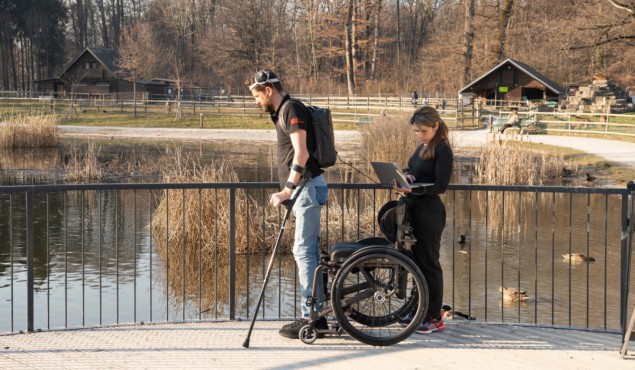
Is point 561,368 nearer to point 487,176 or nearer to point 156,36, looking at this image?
point 487,176

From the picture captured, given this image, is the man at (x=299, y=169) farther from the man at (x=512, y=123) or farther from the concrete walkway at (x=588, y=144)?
the man at (x=512, y=123)

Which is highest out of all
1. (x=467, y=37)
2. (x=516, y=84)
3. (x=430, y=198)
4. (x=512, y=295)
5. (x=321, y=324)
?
(x=467, y=37)

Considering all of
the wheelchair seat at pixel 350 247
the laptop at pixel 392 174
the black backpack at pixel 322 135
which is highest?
the black backpack at pixel 322 135

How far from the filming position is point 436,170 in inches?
255

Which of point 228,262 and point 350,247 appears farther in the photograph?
point 228,262

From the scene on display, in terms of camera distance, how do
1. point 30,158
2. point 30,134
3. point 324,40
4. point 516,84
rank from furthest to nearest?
point 324,40
point 516,84
point 30,134
point 30,158

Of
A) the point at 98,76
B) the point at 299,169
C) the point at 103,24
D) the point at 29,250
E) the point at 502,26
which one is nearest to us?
the point at 299,169

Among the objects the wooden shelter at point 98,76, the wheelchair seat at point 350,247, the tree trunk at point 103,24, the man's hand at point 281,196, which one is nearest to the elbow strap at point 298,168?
the man's hand at point 281,196

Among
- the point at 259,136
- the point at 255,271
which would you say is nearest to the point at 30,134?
the point at 259,136

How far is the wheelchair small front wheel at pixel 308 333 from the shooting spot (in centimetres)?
632

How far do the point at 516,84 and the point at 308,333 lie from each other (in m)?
49.3

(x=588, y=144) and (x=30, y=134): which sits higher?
(x=30, y=134)

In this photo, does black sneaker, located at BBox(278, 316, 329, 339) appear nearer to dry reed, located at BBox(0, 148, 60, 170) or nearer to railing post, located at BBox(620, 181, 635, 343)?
railing post, located at BBox(620, 181, 635, 343)

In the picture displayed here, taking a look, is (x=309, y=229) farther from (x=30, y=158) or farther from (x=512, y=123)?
(x=512, y=123)
